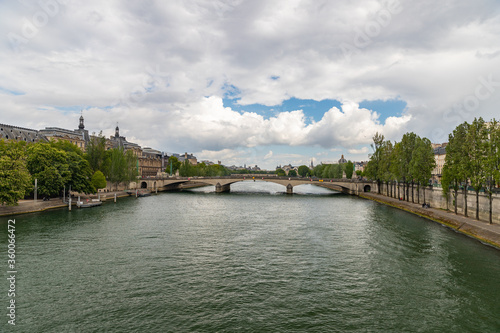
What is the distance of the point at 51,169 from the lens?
65188 millimetres

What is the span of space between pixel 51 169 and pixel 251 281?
2335 inches

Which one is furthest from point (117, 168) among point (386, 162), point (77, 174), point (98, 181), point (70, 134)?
point (386, 162)

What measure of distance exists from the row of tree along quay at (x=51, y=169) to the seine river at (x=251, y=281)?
10854mm

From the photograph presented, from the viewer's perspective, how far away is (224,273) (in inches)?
1035

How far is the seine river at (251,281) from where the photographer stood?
18.3 m

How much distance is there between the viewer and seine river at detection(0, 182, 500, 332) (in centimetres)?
1828

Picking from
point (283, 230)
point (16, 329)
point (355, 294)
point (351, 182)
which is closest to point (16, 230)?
point (16, 329)

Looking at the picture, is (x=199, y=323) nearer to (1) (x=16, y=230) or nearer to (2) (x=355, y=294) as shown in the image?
(2) (x=355, y=294)

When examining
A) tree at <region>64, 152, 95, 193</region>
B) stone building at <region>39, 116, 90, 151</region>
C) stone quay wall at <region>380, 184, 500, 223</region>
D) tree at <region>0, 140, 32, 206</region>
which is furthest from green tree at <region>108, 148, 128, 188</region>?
stone quay wall at <region>380, 184, 500, 223</region>

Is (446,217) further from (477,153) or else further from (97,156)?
(97,156)

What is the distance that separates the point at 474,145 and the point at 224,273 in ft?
137

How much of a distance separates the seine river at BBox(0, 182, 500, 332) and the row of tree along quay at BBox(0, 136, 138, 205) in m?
10.9

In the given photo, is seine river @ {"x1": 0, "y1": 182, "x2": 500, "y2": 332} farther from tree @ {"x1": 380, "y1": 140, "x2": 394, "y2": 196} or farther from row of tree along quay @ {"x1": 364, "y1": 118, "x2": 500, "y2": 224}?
tree @ {"x1": 380, "y1": 140, "x2": 394, "y2": 196}

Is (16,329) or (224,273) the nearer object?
(16,329)
